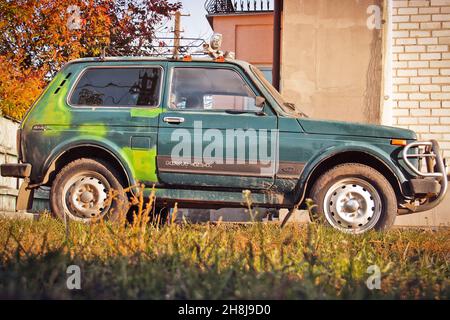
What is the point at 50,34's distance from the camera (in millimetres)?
13172

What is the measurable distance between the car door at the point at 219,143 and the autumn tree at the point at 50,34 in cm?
588

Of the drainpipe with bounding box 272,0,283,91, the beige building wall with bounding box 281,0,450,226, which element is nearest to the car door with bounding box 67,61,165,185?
the beige building wall with bounding box 281,0,450,226

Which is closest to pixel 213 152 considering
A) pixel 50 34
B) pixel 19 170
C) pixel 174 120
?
pixel 174 120

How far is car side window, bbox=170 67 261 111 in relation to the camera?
6461mm

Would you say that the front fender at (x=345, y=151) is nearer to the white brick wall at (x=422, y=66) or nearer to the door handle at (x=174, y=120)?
the door handle at (x=174, y=120)

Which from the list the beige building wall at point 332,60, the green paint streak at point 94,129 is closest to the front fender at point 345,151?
the green paint streak at point 94,129

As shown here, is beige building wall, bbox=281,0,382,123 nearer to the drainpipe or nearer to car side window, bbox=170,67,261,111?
the drainpipe

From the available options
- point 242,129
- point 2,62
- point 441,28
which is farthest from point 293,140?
point 2,62

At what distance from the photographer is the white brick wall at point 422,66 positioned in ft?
33.9

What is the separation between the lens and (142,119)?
6.43 meters

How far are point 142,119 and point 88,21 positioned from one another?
7.96 meters

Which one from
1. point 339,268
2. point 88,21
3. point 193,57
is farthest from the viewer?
point 88,21

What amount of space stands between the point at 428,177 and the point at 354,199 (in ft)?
2.70
